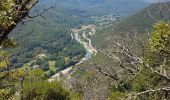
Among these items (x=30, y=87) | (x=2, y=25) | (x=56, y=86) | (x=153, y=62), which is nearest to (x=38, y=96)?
(x=30, y=87)

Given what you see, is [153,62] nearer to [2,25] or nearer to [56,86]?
[2,25]

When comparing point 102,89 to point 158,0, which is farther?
point 102,89

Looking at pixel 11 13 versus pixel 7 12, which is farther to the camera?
pixel 11 13

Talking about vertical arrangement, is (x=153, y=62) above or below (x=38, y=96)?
above

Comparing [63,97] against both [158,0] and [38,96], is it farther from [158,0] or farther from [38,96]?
[158,0]

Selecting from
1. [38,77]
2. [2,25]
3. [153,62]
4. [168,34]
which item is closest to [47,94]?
[38,77]

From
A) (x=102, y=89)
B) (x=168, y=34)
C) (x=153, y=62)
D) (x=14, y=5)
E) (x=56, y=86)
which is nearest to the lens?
(x=14, y=5)

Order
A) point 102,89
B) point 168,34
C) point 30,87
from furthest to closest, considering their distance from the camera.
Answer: point 102,89 → point 30,87 → point 168,34

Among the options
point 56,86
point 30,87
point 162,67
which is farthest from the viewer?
point 56,86

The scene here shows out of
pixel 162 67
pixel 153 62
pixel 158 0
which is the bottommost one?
pixel 153 62
